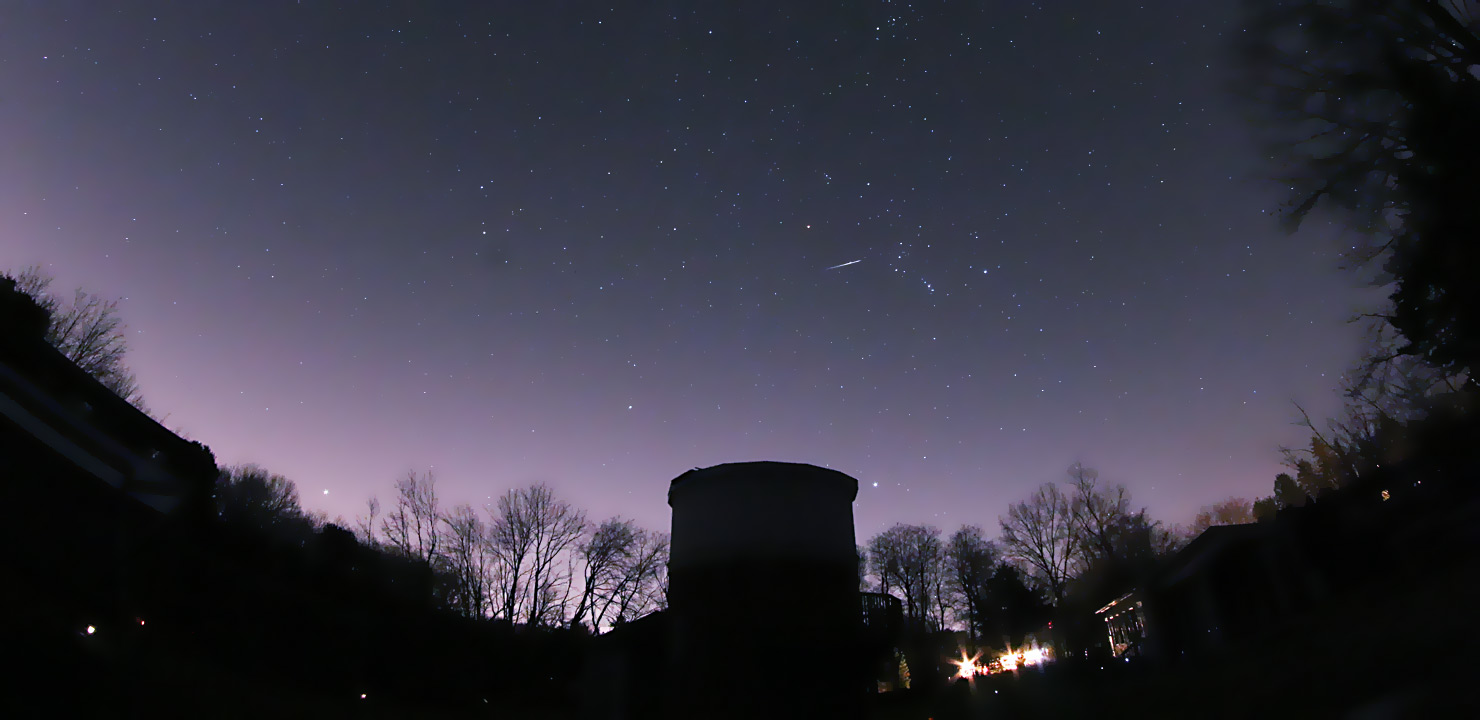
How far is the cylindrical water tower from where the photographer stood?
15273 millimetres

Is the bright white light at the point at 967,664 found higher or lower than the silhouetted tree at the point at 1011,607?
lower

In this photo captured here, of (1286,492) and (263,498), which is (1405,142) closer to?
(263,498)

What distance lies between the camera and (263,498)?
126ft

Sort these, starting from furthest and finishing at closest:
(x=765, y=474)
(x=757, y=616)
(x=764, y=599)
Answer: (x=765, y=474) → (x=764, y=599) → (x=757, y=616)

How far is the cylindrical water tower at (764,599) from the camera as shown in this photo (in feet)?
50.1

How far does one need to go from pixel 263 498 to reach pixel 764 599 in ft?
A: 121

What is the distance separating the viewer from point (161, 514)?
1384 cm

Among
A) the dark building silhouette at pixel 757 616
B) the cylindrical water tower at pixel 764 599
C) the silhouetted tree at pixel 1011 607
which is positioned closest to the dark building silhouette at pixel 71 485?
the dark building silhouette at pixel 757 616

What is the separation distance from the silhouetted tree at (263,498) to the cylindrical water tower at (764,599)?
25841 mm

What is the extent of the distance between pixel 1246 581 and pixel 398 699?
65.5 feet

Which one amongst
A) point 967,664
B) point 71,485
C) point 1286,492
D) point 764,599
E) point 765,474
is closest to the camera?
point 71,485

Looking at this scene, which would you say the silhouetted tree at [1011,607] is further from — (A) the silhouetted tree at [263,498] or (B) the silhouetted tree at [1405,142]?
(A) the silhouetted tree at [263,498]

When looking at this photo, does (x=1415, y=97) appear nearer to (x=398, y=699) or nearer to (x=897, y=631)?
(x=897, y=631)

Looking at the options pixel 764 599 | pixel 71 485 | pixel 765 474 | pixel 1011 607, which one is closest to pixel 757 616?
pixel 764 599
